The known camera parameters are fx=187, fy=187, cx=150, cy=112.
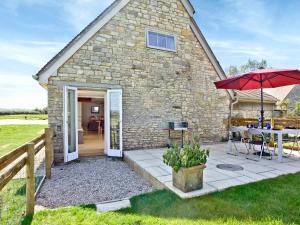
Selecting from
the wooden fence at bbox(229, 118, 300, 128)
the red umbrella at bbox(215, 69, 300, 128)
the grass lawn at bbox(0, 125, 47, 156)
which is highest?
the red umbrella at bbox(215, 69, 300, 128)

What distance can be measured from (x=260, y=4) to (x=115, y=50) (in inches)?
273

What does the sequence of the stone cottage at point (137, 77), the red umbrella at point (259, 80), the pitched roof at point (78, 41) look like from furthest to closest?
1. the stone cottage at point (137, 77)
2. the pitched roof at point (78, 41)
3. the red umbrella at point (259, 80)

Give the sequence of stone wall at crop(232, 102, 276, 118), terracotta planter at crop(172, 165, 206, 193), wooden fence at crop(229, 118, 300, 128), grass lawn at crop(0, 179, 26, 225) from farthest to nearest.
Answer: stone wall at crop(232, 102, 276, 118) → wooden fence at crop(229, 118, 300, 128) → terracotta planter at crop(172, 165, 206, 193) → grass lawn at crop(0, 179, 26, 225)

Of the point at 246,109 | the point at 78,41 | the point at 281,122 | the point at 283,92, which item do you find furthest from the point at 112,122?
the point at 283,92

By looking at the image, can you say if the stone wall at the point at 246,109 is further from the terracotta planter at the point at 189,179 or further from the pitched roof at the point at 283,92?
the pitched roof at the point at 283,92

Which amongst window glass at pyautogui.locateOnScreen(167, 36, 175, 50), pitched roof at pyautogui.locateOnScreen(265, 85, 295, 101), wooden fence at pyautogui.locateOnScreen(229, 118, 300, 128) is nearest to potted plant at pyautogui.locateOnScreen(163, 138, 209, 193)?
wooden fence at pyautogui.locateOnScreen(229, 118, 300, 128)

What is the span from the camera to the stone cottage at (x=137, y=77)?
6508 mm

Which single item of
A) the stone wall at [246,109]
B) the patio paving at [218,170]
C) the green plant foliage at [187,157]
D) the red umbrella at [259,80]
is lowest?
the patio paving at [218,170]

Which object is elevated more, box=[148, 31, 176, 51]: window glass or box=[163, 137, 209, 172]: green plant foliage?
box=[148, 31, 176, 51]: window glass

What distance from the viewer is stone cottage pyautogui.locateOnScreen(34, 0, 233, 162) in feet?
21.4

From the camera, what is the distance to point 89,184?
4637 mm

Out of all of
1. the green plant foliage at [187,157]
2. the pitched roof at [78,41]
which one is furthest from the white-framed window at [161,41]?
the green plant foliage at [187,157]

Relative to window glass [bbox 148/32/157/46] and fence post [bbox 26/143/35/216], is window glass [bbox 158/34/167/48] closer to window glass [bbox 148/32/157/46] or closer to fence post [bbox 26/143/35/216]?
window glass [bbox 148/32/157/46]

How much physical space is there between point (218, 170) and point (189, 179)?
166cm
